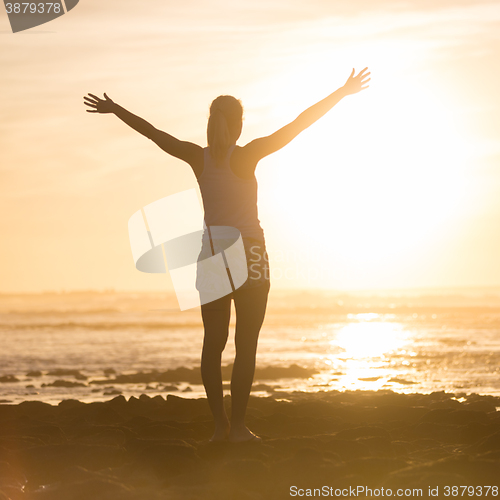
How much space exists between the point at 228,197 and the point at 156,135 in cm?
66

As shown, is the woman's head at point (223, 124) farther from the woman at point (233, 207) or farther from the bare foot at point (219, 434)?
the bare foot at point (219, 434)

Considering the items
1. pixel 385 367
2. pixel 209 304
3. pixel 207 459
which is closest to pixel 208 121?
pixel 209 304

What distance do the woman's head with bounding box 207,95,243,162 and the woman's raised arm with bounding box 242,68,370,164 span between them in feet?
0.50

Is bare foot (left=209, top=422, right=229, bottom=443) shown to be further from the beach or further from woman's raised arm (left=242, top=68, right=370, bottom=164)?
woman's raised arm (left=242, top=68, right=370, bottom=164)

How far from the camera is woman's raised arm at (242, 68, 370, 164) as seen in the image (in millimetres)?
4273

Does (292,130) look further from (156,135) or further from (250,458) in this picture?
(250,458)

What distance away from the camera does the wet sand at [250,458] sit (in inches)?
136

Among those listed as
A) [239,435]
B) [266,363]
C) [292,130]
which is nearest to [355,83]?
[292,130]

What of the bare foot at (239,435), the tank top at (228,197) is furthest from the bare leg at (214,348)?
the tank top at (228,197)

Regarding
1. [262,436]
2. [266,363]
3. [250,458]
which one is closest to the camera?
[250,458]

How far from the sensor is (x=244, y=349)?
4457 millimetres

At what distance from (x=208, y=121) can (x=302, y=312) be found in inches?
1502

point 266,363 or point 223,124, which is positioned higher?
point 223,124

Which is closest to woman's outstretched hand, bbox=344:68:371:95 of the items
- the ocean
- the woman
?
the woman
